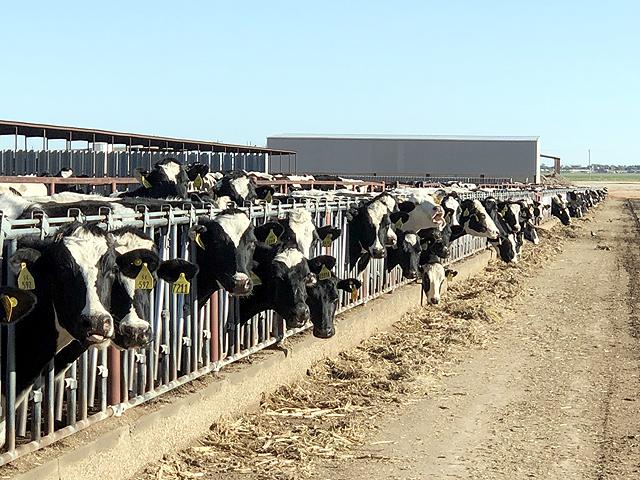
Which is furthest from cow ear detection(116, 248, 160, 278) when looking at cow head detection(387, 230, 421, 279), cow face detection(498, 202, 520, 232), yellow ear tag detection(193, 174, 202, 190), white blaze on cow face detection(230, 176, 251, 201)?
cow face detection(498, 202, 520, 232)

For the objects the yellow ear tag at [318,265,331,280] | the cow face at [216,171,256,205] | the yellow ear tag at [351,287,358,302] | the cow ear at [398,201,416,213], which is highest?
the cow face at [216,171,256,205]

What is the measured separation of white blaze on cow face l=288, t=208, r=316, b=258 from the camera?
10.8 m

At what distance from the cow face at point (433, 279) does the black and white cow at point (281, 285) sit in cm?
647

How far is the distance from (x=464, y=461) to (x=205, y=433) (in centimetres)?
210

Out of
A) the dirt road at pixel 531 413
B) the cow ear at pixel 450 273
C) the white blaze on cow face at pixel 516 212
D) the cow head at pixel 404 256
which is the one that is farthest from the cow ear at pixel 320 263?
the white blaze on cow face at pixel 516 212

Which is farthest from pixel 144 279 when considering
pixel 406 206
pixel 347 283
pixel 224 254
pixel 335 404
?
pixel 406 206

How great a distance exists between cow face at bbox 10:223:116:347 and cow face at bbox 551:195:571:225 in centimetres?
3886

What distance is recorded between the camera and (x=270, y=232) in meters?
9.88

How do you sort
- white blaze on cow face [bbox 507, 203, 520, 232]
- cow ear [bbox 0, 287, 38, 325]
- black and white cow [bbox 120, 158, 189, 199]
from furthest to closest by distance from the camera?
white blaze on cow face [bbox 507, 203, 520, 232], black and white cow [bbox 120, 158, 189, 199], cow ear [bbox 0, 287, 38, 325]

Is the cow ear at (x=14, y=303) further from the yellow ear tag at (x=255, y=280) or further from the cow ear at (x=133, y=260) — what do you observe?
the yellow ear tag at (x=255, y=280)

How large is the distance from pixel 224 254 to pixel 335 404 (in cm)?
181

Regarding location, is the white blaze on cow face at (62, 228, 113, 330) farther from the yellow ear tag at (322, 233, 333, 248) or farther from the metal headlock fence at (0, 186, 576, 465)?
the yellow ear tag at (322, 233, 333, 248)

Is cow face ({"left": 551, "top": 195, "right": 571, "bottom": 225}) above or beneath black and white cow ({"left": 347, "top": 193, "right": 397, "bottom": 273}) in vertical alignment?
beneath

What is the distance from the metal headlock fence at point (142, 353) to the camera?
20.3ft
